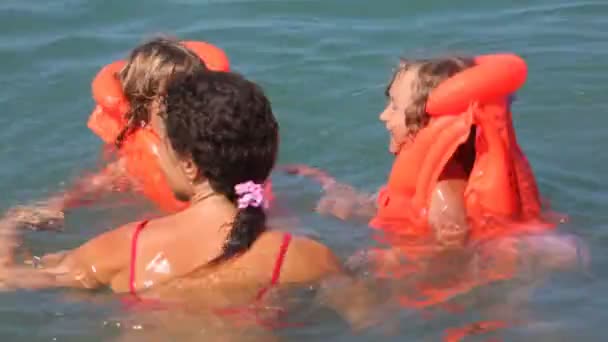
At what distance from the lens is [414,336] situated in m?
4.66

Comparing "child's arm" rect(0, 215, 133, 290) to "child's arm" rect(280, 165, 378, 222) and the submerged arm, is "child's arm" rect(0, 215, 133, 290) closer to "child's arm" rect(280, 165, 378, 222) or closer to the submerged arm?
the submerged arm

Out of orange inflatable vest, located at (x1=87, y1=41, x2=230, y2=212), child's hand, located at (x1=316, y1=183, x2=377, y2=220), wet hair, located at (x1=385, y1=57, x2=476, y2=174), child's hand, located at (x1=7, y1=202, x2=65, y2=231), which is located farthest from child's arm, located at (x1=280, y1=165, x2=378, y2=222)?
child's hand, located at (x1=7, y1=202, x2=65, y2=231)

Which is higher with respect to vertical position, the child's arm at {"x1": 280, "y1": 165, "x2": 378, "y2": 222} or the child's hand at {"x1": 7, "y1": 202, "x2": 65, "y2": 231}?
the child's hand at {"x1": 7, "y1": 202, "x2": 65, "y2": 231}

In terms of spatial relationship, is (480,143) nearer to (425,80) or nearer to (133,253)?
(425,80)

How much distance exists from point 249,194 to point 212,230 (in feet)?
0.70

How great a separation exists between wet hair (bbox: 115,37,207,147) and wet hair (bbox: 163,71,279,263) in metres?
1.51

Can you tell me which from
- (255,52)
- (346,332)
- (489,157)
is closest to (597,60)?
(255,52)

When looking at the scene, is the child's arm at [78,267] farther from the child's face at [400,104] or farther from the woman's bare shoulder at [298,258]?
the child's face at [400,104]

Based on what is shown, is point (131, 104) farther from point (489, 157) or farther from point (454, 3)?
point (454, 3)

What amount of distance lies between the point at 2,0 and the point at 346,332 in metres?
6.68

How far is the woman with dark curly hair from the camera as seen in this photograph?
167 inches

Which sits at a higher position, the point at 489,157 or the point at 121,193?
the point at 489,157

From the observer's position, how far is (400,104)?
18.9 ft

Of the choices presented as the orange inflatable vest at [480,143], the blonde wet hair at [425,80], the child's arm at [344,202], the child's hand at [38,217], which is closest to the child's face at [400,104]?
the blonde wet hair at [425,80]
